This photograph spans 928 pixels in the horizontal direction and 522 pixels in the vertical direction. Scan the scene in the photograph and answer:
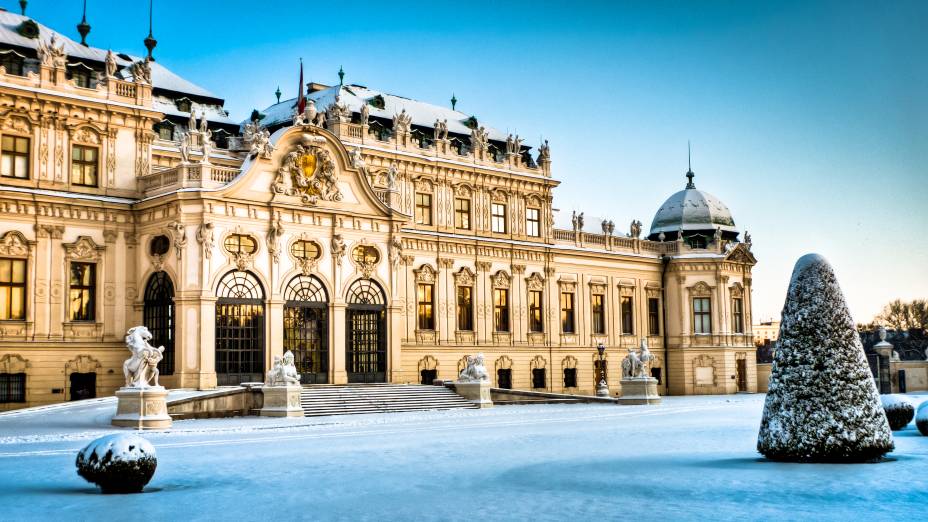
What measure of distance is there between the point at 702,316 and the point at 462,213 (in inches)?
659

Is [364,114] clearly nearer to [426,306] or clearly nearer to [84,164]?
[426,306]

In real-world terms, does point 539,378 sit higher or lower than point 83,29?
lower

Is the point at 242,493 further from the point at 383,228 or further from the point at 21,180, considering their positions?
the point at 383,228

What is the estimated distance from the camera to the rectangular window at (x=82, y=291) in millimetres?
39062

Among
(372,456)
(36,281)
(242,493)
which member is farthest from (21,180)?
(242,493)

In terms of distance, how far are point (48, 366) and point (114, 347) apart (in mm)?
2401

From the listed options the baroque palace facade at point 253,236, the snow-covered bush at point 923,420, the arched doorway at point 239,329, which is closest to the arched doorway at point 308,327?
the baroque palace facade at point 253,236

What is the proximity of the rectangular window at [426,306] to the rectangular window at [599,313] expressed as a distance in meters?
11.3

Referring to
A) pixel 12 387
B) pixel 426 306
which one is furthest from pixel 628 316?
pixel 12 387

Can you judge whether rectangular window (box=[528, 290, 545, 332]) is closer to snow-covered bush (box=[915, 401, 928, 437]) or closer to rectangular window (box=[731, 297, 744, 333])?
rectangular window (box=[731, 297, 744, 333])

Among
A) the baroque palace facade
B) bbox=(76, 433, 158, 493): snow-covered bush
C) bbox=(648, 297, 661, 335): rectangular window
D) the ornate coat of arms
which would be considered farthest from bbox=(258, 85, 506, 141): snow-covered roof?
bbox=(76, 433, 158, 493): snow-covered bush

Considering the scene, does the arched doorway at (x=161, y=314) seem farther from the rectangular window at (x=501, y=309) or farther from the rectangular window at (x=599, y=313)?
the rectangular window at (x=599, y=313)

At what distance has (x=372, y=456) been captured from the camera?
1983cm

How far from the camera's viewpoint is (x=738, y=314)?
204ft
